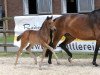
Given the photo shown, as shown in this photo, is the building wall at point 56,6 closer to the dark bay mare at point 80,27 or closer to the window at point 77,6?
the window at point 77,6

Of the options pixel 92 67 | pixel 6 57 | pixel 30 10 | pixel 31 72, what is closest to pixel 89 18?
pixel 92 67

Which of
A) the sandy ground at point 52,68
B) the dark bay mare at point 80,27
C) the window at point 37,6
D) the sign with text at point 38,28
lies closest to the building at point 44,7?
the window at point 37,6

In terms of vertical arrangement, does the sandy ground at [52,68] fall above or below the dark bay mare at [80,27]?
below

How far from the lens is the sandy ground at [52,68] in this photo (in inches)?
453

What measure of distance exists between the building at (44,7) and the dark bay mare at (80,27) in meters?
15.1

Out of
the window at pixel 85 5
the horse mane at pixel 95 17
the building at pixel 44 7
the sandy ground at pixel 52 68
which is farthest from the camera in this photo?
the building at pixel 44 7

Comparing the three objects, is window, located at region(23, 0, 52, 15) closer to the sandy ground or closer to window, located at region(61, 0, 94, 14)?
window, located at region(61, 0, 94, 14)

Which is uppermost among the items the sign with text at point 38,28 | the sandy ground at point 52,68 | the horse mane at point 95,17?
the horse mane at point 95,17

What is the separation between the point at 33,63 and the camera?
44.7 feet

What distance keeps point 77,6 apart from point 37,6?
9.87 feet

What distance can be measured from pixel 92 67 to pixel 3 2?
1914cm

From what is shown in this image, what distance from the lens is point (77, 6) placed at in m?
29.0

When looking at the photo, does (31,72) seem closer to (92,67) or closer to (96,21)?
(92,67)

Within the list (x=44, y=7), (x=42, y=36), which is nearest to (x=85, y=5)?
(x=44, y=7)
